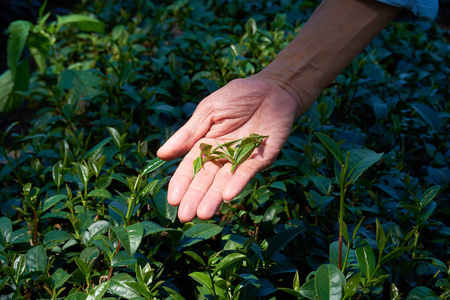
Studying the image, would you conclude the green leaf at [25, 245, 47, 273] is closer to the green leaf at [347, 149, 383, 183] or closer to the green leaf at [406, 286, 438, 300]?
the green leaf at [347, 149, 383, 183]

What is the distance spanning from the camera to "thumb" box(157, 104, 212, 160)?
1492mm

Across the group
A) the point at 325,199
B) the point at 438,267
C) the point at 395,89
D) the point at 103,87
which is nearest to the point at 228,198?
the point at 325,199

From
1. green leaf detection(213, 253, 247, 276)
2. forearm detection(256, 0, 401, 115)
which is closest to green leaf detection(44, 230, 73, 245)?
green leaf detection(213, 253, 247, 276)

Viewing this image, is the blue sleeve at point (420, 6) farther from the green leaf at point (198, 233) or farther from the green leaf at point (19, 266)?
the green leaf at point (19, 266)

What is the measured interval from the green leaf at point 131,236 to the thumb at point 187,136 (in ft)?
1.14

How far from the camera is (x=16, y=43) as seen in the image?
2846 mm

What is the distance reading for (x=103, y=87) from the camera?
2.50 m

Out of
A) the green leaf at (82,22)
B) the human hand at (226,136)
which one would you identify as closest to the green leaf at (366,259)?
the human hand at (226,136)

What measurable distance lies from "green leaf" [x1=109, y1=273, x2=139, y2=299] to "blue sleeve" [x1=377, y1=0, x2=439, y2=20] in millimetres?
1510

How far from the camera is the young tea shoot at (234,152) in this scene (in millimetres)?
1458

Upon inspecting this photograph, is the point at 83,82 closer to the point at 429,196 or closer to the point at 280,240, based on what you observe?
the point at 280,240

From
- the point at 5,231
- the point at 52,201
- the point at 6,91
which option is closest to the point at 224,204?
the point at 52,201

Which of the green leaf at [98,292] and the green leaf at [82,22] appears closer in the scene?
the green leaf at [98,292]

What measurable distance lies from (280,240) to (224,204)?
301mm
